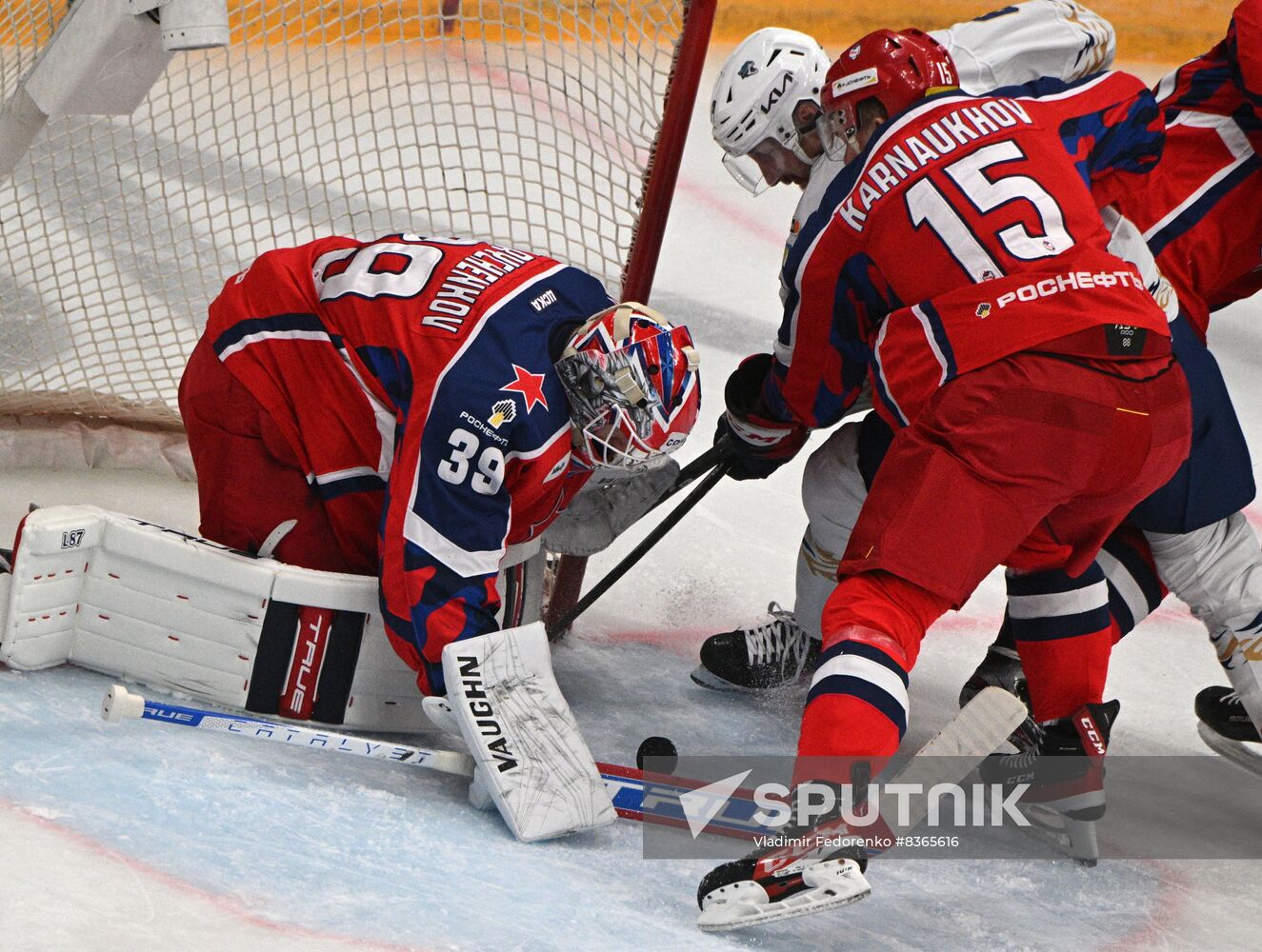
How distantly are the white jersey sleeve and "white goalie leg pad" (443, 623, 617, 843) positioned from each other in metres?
1.51

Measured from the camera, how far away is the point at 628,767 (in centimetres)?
229

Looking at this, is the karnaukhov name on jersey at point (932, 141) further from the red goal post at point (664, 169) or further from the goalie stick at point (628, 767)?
the goalie stick at point (628, 767)

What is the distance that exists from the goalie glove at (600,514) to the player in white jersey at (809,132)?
30 cm

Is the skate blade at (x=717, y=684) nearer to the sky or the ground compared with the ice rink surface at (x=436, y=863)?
nearer to the sky

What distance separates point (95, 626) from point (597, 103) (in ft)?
4.67

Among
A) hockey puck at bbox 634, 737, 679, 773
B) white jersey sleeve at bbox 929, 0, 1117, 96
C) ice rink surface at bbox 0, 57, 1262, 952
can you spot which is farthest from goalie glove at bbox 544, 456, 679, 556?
white jersey sleeve at bbox 929, 0, 1117, 96

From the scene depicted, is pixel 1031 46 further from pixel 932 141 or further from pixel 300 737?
pixel 300 737

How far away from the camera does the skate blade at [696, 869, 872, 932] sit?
1621 mm

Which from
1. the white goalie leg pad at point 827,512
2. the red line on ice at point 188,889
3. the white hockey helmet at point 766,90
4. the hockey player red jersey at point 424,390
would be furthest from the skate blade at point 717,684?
the red line on ice at point 188,889

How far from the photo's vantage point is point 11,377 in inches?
129

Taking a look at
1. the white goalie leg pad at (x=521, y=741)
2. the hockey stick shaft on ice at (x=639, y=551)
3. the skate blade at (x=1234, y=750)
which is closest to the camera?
the white goalie leg pad at (x=521, y=741)

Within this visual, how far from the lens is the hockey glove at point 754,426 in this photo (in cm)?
267

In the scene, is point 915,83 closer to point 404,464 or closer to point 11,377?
point 404,464

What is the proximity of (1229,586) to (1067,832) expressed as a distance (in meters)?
0.50
